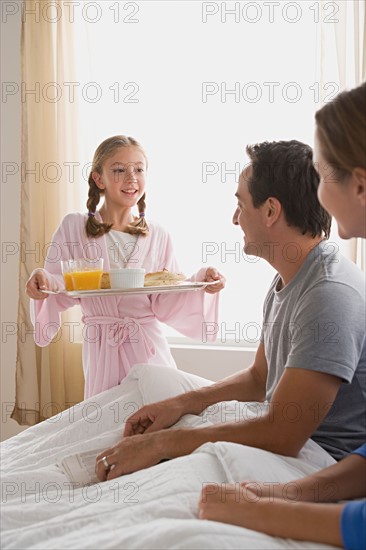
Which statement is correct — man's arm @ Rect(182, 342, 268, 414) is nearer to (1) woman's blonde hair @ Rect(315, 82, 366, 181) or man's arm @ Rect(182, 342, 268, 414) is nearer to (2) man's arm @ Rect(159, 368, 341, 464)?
(2) man's arm @ Rect(159, 368, 341, 464)

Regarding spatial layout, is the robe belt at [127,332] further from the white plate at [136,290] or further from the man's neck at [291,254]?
the man's neck at [291,254]

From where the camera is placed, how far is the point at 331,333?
5.40 ft

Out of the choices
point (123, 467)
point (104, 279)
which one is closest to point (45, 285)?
point (104, 279)

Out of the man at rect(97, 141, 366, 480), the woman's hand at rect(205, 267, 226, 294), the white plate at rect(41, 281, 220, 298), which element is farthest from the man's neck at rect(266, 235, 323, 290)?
the woman's hand at rect(205, 267, 226, 294)

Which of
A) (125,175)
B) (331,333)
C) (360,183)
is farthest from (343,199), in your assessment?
(125,175)

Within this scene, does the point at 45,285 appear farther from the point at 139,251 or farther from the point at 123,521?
the point at 123,521

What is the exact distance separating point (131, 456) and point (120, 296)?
4.07ft

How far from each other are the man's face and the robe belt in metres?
1.00

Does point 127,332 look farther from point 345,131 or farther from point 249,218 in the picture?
point 345,131

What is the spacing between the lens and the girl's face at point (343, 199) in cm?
139

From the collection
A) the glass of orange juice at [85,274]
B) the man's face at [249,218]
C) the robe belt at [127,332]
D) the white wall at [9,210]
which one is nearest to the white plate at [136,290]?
the glass of orange juice at [85,274]

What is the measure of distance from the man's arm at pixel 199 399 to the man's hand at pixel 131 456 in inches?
7.0

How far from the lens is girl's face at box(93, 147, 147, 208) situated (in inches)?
122

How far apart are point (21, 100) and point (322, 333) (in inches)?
120
